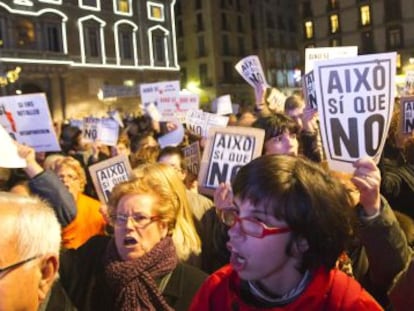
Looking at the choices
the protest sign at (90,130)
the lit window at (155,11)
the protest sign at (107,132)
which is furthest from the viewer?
the lit window at (155,11)

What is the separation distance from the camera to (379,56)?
2609mm

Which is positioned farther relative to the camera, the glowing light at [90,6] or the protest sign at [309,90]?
the glowing light at [90,6]

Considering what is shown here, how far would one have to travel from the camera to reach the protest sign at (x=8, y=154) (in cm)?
325

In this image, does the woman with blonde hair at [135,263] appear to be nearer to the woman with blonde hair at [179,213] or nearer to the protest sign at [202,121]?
the woman with blonde hair at [179,213]

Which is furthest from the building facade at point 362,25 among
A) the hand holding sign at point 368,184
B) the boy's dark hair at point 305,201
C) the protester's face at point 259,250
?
the protester's face at point 259,250

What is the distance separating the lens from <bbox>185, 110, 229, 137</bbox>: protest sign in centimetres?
748

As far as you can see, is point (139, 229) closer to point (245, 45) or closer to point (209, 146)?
point (209, 146)

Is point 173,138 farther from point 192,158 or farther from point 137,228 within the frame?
point 137,228

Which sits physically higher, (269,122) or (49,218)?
(269,122)

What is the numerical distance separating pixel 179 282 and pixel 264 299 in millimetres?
877

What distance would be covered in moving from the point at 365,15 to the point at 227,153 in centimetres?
5113

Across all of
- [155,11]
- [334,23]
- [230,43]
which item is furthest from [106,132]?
[230,43]

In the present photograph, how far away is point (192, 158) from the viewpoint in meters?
5.29

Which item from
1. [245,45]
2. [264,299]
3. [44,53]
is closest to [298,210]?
[264,299]
